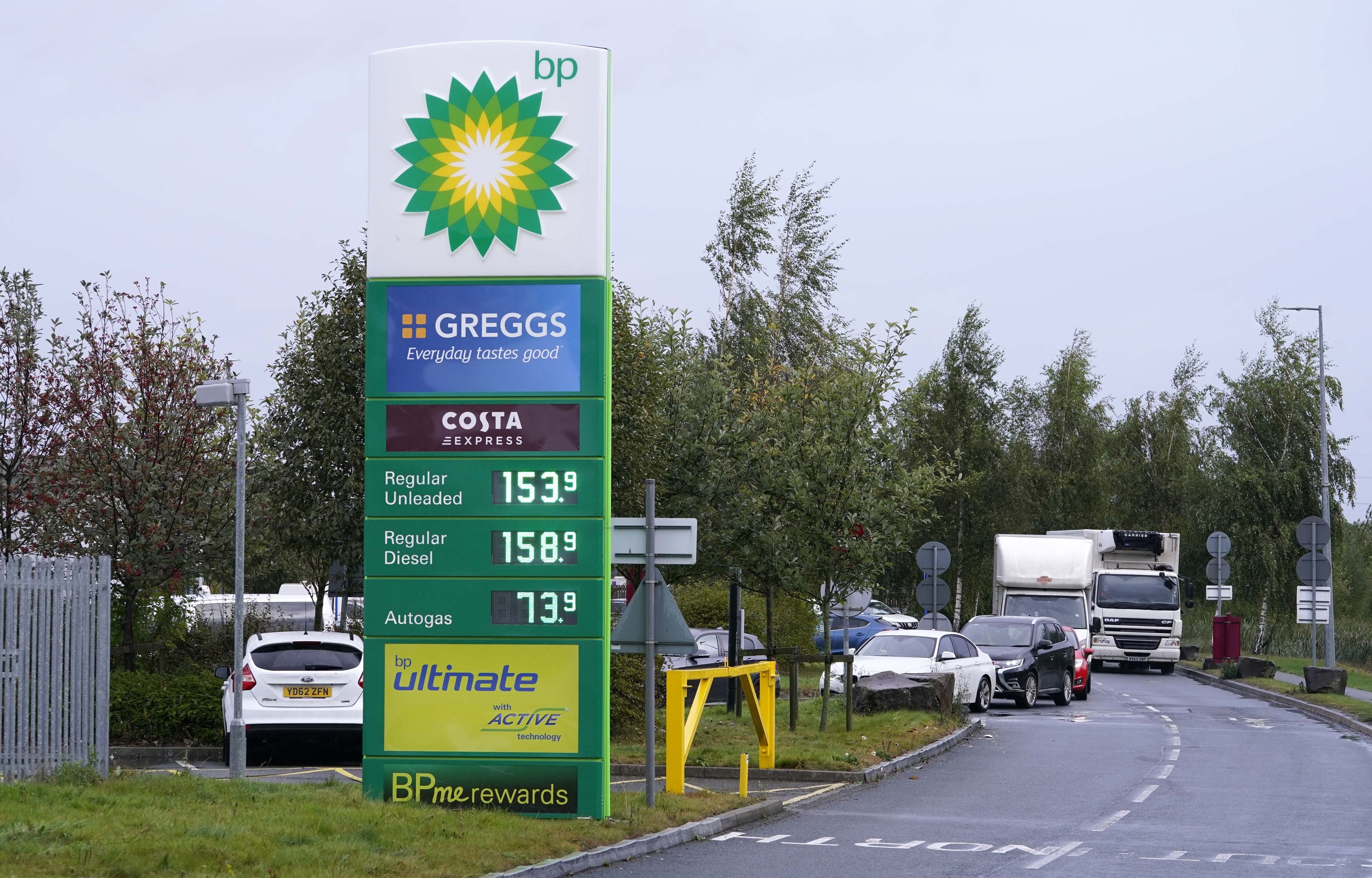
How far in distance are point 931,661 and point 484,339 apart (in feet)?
49.2

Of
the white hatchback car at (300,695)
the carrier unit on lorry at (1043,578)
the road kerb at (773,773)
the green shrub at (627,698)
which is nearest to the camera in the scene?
the road kerb at (773,773)

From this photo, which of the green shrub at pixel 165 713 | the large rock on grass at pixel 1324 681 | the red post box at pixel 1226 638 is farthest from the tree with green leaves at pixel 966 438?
the green shrub at pixel 165 713

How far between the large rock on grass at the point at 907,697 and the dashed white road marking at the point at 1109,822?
8.94 meters

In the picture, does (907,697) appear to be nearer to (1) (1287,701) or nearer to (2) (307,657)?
(2) (307,657)

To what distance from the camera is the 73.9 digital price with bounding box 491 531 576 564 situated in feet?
40.7

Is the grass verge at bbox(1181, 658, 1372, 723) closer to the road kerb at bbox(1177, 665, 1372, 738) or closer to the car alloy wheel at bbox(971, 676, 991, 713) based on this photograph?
the road kerb at bbox(1177, 665, 1372, 738)

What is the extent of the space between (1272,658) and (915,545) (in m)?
19.4

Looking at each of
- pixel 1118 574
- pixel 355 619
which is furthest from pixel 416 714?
pixel 1118 574

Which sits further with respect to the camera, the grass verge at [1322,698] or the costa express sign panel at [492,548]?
the grass verge at [1322,698]

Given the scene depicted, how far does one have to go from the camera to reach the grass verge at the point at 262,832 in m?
9.11

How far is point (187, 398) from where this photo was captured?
22.9 m

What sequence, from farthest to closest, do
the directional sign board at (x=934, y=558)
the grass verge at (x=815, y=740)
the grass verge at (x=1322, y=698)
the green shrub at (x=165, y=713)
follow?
1. the directional sign board at (x=934, y=558)
2. the grass verge at (x=1322, y=698)
3. the green shrub at (x=165, y=713)
4. the grass verge at (x=815, y=740)

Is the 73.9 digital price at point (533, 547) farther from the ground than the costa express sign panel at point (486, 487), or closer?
closer

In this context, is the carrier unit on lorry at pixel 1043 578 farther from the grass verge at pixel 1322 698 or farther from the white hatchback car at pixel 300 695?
the white hatchback car at pixel 300 695
